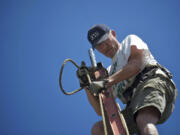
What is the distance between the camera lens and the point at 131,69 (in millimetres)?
2346

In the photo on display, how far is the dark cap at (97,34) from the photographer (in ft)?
9.21

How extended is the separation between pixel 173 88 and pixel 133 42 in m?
0.61

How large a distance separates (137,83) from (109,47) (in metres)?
0.59

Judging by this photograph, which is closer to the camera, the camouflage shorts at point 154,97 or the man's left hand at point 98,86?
the camouflage shorts at point 154,97

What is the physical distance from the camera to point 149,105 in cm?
211

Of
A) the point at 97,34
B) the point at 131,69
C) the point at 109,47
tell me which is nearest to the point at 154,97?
the point at 131,69

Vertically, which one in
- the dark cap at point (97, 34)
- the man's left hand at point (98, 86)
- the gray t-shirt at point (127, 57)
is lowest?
the man's left hand at point (98, 86)

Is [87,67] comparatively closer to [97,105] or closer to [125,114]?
[97,105]

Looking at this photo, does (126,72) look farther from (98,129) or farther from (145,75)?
(98,129)

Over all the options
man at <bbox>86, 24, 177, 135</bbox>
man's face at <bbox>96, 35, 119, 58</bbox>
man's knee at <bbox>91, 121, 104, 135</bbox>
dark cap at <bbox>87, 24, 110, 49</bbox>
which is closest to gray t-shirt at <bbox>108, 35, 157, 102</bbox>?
man at <bbox>86, 24, 177, 135</bbox>

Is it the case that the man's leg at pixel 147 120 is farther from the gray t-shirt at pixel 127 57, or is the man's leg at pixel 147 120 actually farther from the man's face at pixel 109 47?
the man's face at pixel 109 47

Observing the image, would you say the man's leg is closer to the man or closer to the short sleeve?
the man

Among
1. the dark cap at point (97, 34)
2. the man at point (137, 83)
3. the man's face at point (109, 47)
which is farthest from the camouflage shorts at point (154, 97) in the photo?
the dark cap at point (97, 34)

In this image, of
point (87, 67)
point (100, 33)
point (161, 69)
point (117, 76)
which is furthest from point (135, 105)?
point (100, 33)
